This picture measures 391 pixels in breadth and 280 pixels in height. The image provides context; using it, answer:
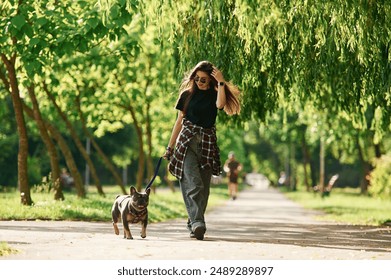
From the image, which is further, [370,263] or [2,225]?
[2,225]

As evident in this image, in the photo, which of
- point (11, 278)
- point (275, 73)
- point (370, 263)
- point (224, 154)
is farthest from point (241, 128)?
point (224, 154)

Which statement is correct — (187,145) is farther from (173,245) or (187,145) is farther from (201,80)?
(173,245)

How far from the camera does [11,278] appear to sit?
6883mm

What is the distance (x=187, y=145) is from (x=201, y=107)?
1.58ft

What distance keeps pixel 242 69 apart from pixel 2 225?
4.26m

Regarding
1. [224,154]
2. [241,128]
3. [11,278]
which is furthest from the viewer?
[224,154]

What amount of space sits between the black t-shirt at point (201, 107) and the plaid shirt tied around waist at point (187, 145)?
0.07 metres

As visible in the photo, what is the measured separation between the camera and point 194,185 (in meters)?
9.95

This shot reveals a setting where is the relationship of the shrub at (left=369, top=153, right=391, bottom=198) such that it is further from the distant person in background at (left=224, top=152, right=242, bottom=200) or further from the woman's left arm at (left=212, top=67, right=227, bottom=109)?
the woman's left arm at (left=212, top=67, right=227, bottom=109)

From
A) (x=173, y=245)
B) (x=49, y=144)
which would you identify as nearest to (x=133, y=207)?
(x=173, y=245)

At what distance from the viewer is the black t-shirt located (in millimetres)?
9914

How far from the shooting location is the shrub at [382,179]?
1235 inches

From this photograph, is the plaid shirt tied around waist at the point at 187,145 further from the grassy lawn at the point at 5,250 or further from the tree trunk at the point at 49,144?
the tree trunk at the point at 49,144

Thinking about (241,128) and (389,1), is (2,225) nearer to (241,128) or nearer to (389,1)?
(241,128)
